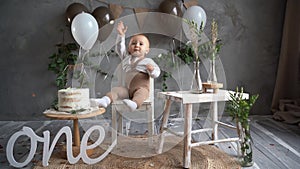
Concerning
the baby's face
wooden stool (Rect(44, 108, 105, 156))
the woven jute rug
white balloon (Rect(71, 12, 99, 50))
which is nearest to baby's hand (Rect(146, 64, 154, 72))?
the baby's face

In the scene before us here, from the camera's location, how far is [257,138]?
2199 millimetres

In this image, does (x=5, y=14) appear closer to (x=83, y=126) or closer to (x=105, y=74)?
(x=105, y=74)

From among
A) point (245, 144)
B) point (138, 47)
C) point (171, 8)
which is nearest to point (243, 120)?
point (245, 144)

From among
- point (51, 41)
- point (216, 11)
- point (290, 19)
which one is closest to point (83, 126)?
point (51, 41)

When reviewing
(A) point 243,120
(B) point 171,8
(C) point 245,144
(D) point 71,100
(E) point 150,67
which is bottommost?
(C) point 245,144

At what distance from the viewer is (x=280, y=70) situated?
9.50ft

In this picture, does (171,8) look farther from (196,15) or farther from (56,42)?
(56,42)

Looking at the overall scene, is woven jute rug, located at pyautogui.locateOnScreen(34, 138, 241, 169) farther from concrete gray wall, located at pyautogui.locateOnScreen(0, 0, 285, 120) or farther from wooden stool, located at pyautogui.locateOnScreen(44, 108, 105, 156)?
concrete gray wall, located at pyautogui.locateOnScreen(0, 0, 285, 120)

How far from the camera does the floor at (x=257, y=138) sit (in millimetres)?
1715

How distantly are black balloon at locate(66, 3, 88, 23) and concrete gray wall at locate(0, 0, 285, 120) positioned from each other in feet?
0.78

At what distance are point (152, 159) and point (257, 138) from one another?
0.96m

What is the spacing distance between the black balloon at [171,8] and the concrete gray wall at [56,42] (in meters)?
0.19

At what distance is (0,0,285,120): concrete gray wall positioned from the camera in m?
2.81

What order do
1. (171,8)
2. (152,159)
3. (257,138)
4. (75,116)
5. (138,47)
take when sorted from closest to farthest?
(75,116) < (152,159) < (138,47) < (257,138) < (171,8)
